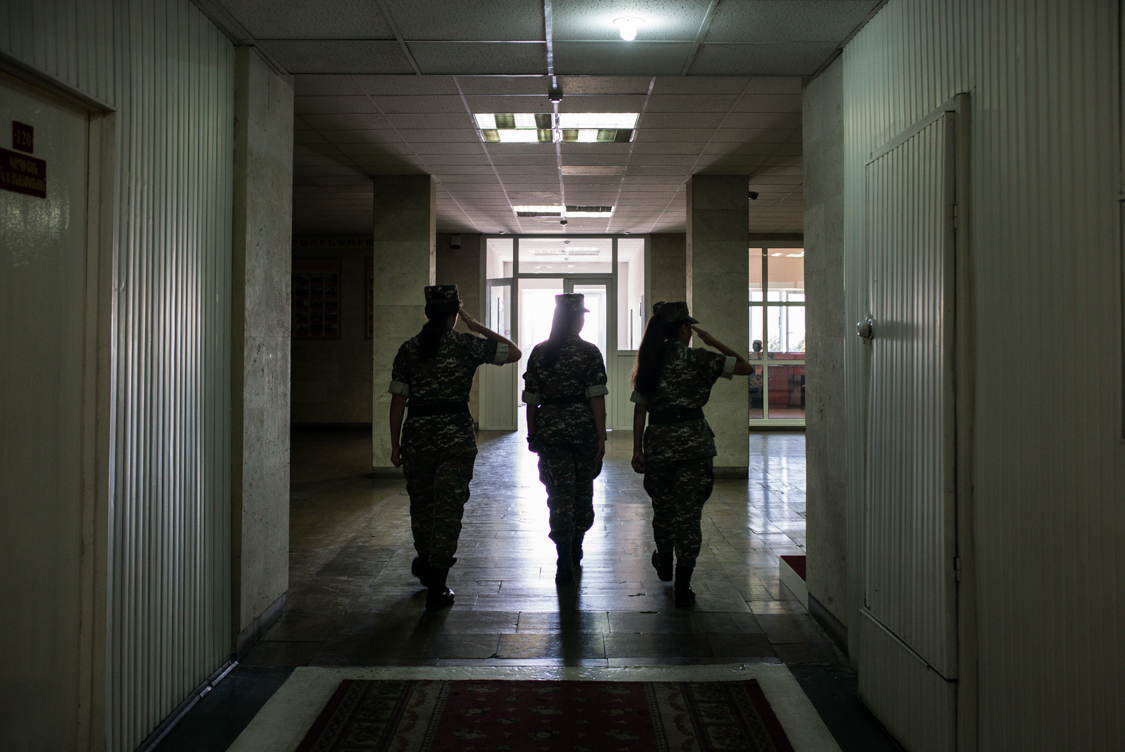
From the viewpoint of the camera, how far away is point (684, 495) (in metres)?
3.68

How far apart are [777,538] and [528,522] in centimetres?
185

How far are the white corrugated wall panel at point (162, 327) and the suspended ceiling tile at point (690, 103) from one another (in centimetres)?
311

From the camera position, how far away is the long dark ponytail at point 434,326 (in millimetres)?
3653

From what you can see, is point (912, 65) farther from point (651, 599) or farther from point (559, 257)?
point (559, 257)

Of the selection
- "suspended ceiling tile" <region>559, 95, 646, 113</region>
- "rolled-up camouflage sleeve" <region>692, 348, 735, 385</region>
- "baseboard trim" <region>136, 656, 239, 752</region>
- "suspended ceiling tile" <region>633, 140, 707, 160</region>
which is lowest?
"baseboard trim" <region>136, 656, 239, 752</region>

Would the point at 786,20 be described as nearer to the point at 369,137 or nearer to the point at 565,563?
the point at 565,563

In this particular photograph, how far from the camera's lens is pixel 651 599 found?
148 inches

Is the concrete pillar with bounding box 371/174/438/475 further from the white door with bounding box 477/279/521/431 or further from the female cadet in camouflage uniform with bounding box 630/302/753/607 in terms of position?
the female cadet in camouflage uniform with bounding box 630/302/753/607

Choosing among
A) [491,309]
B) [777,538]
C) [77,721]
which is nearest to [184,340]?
[77,721]

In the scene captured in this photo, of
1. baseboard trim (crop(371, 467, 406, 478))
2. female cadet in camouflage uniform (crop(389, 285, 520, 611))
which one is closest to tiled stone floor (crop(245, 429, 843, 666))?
female cadet in camouflage uniform (crop(389, 285, 520, 611))

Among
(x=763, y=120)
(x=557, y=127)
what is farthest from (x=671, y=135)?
(x=557, y=127)

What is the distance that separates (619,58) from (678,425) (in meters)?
1.88

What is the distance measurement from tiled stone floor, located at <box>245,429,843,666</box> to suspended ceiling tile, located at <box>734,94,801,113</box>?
317 centimetres

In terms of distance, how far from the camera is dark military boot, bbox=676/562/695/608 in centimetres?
364
